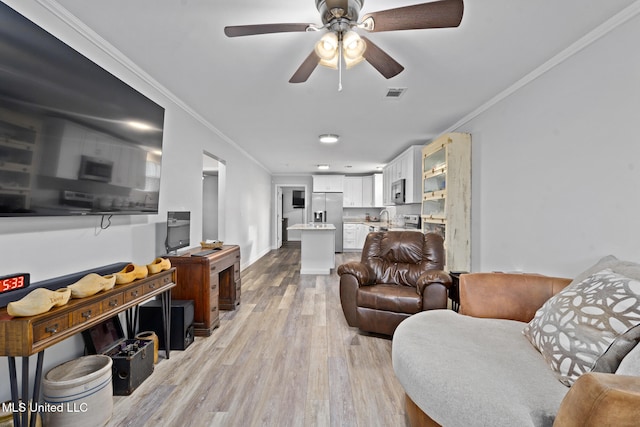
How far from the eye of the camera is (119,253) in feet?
7.84

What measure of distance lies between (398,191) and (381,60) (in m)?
4.28

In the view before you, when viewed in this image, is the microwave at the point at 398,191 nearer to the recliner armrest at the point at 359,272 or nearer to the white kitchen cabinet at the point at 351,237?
the white kitchen cabinet at the point at 351,237

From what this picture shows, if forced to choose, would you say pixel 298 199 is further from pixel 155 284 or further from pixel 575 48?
pixel 575 48

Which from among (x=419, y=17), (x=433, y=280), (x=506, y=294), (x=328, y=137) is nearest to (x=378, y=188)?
(x=328, y=137)

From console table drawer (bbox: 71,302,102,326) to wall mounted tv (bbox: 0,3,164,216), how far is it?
58cm

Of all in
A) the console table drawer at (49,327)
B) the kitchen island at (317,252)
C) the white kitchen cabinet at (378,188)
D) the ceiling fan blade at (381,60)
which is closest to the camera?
the console table drawer at (49,327)

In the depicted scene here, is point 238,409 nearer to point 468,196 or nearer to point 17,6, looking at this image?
point 17,6

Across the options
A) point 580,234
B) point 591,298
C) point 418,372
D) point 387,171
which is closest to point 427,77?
point 580,234

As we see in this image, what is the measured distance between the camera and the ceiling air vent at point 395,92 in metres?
2.91

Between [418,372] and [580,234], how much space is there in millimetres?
1803

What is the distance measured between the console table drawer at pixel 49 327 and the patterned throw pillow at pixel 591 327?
7.49 feet

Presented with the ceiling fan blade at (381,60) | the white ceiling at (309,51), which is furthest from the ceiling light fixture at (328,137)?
the ceiling fan blade at (381,60)

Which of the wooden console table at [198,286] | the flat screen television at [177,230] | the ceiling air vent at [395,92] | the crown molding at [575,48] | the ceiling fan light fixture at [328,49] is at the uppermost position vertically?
the ceiling air vent at [395,92]

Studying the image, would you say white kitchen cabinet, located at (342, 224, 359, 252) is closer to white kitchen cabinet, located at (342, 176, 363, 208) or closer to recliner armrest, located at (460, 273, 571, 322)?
white kitchen cabinet, located at (342, 176, 363, 208)
